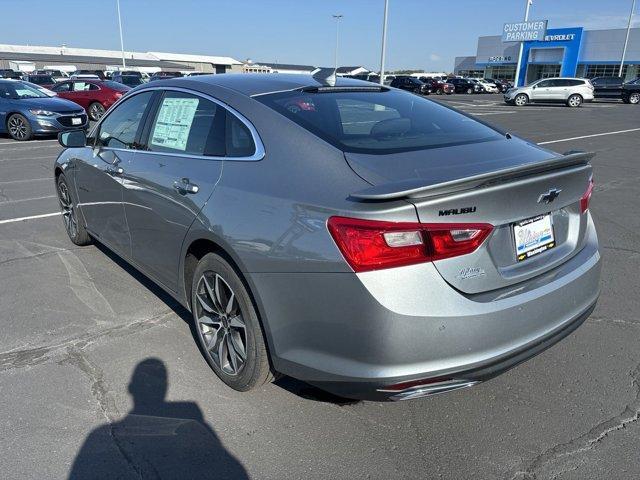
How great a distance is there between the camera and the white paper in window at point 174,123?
316 cm

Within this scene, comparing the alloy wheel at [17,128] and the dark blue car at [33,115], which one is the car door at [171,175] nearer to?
the dark blue car at [33,115]

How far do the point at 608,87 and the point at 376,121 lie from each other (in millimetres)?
40485

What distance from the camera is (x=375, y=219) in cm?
198

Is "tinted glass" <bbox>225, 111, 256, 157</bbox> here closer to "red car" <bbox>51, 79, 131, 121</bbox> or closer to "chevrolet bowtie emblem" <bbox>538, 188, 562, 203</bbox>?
"chevrolet bowtie emblem" <bbox>538, 188, 562, 203</bbox>

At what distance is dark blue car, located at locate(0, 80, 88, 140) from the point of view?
1321cm

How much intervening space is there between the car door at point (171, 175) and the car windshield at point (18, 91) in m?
12.9

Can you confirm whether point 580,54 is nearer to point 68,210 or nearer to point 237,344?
Result: point 68,210

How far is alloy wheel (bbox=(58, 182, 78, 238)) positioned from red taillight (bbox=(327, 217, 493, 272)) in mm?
3865

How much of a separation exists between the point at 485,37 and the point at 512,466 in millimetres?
82814

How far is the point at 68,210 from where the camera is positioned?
519 cm

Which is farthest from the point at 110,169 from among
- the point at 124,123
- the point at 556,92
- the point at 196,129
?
the point at 556,92

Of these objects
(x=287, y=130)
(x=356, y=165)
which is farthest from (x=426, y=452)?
(x=287, y=130)

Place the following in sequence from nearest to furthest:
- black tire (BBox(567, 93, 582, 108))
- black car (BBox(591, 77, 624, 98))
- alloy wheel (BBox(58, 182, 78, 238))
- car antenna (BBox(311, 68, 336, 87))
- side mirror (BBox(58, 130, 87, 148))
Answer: car antenna (BBox(311, 68, 336, 87)), side mirror (BBox(58, 130, 87, 148)), alloy wheel (BBox(58, 182, 78, 238)), black tire (BBox(567, 93, 582, 108)), black car (BBox(591, 77, 624, 98))

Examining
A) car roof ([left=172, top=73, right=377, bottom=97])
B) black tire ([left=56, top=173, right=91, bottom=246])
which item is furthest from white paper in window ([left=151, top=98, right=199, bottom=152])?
black tire ([left=56, top=173, right=91, bottom=246])
